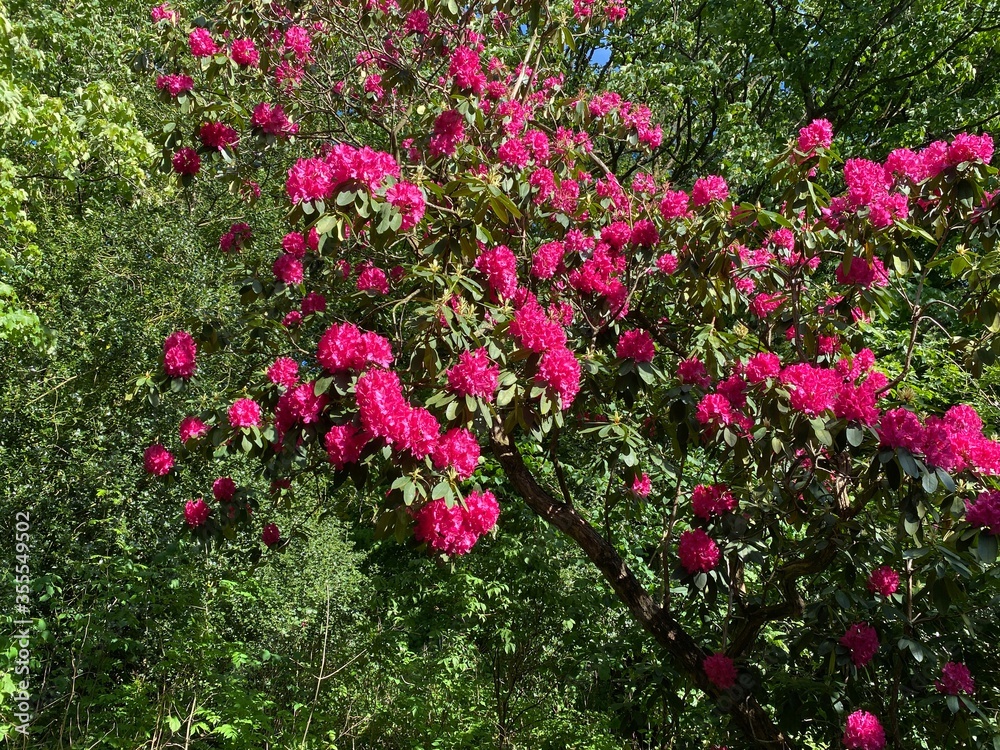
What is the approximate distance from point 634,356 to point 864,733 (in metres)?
1.42

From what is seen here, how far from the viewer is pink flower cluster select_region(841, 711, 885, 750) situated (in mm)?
2355

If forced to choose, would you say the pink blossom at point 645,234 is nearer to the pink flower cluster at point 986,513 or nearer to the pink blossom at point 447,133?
the pink blossom at point 447,133

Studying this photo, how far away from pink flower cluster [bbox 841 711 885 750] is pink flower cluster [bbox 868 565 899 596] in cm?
48

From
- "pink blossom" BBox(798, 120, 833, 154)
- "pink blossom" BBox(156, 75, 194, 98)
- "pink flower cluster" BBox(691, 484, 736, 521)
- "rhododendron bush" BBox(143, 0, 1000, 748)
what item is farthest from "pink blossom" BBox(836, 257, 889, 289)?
"pink blossom" BBox(156, 75, 194, 98)

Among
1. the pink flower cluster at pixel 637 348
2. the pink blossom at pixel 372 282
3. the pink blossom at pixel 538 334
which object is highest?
the pink blossom at pixel 372 282

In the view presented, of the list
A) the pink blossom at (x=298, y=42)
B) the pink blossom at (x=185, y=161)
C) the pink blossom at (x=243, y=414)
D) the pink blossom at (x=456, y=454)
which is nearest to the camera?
the pink blossom at (x=456, y=454)

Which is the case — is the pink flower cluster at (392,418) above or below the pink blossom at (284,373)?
below

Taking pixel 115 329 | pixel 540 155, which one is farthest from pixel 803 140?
pixel 115 329

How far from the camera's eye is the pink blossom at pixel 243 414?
2461 mm

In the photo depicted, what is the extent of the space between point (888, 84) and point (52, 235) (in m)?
7.95

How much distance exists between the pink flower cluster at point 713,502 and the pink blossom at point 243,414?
1.63 meters

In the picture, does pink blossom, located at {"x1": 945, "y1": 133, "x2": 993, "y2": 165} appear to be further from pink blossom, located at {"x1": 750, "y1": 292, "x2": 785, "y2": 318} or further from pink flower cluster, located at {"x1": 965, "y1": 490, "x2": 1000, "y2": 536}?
pink flower cluster, located at {"x1": 965, "y1": 490, "x2": 1000, "y2": 536}

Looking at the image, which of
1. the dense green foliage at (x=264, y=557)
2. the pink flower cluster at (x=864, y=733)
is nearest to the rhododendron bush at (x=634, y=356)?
the pink flower cluster at (x=864, y=733)

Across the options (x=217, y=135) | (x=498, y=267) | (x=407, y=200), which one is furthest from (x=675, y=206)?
(x=217, y=135)
